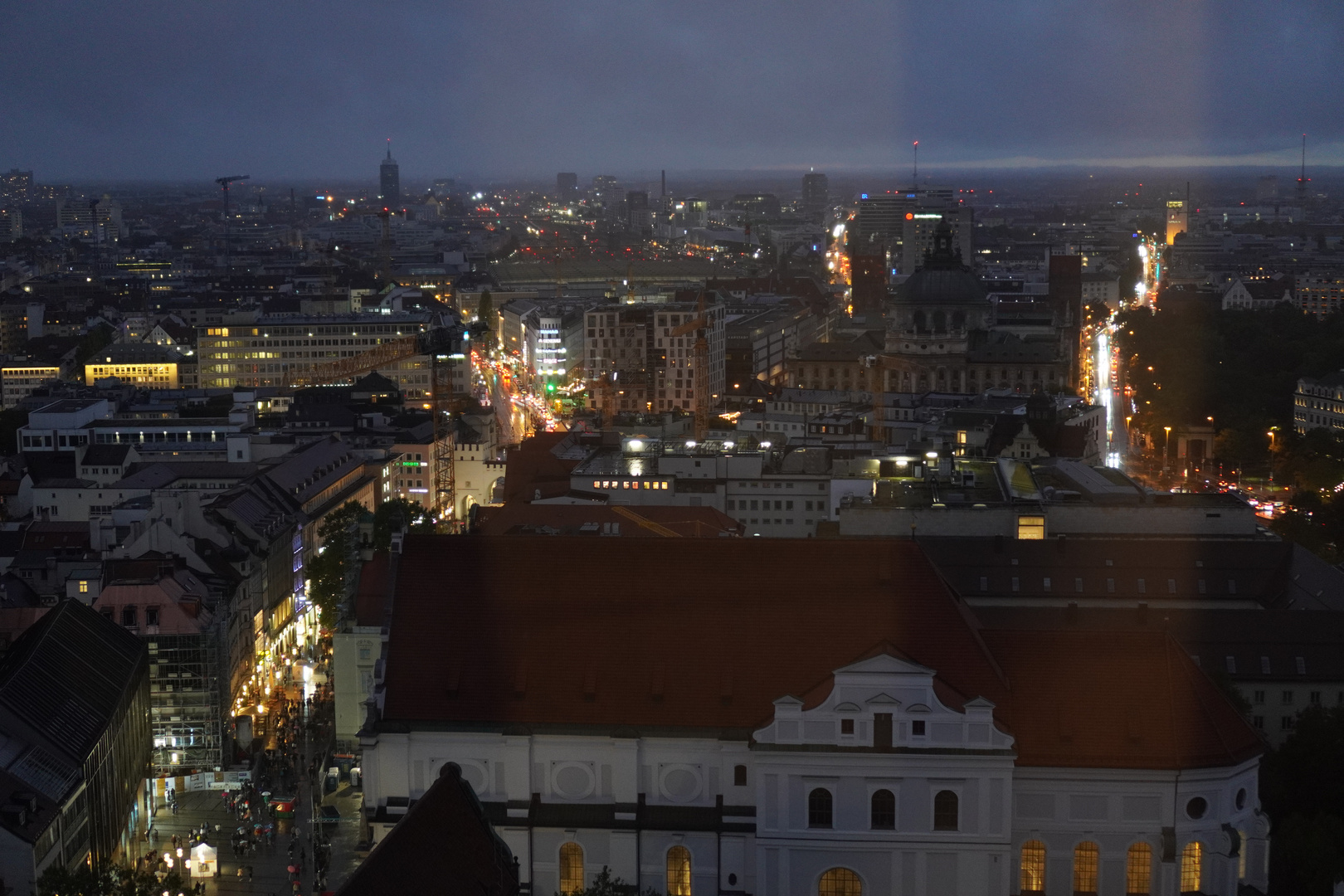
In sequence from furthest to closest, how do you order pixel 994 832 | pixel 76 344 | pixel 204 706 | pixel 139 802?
pixel 76 344 < pixel 204 706 < pixel 139 802 < pixel 994 832

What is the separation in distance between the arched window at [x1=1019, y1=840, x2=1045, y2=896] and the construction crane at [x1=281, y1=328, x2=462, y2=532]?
113ft

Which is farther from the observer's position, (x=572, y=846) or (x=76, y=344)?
(x=76, y=344)

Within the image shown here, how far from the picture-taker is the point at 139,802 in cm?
3559

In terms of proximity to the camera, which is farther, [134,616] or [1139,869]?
[134,616]

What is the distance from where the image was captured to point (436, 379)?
Result: 78562 millimetres

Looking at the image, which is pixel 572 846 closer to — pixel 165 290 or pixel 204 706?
pixel 204 706

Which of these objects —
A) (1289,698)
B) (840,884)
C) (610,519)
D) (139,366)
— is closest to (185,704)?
(610,519)

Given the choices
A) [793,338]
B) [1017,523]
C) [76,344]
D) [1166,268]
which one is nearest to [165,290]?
[76,344]

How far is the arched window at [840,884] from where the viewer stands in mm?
28688

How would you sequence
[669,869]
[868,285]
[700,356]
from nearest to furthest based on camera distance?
1. [669,869]
2. [700,356]
3. [868,285]

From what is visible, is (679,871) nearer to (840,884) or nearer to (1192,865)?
(840,884)

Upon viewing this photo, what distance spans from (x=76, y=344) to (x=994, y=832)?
9939 cm

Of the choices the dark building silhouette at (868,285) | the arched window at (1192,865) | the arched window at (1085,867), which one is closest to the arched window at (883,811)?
the arched window at (1085,867)

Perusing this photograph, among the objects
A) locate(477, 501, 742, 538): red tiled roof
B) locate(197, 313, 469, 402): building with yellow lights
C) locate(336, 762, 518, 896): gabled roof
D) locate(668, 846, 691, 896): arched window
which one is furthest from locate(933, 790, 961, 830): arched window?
locate(197, 313, 469, 402): building with yellow lights
